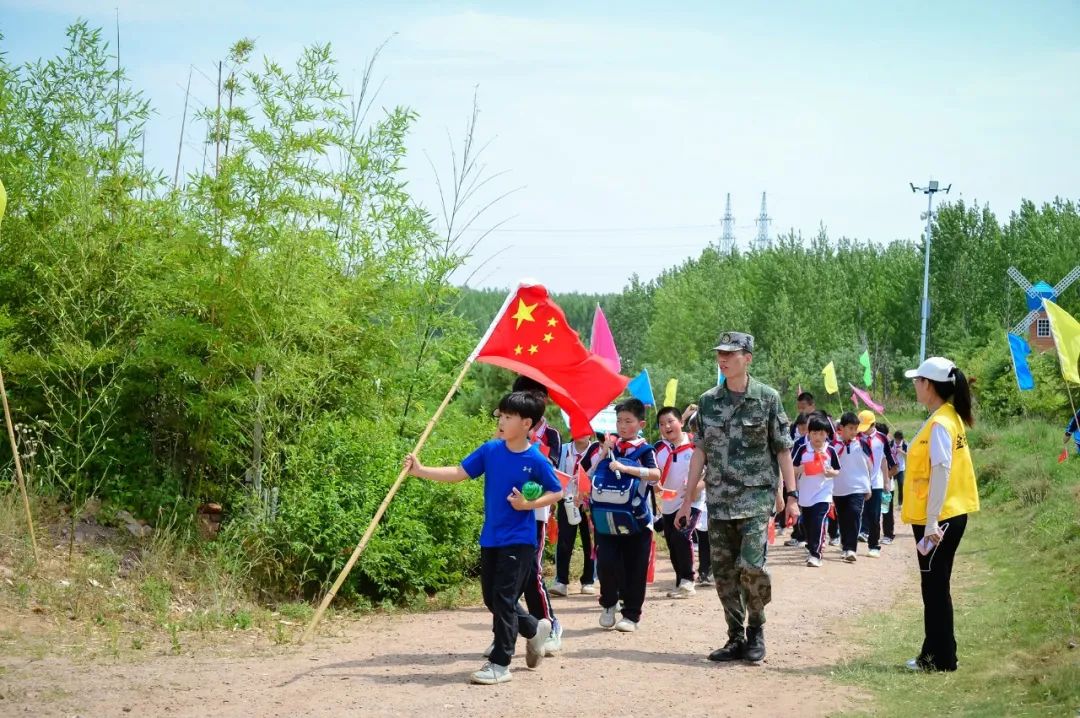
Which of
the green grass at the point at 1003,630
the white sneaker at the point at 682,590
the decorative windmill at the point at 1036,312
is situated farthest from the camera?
the decorative windmill at the point at 1036,312

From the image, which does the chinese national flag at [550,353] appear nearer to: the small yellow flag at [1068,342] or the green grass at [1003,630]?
the green grass at [1003,630]

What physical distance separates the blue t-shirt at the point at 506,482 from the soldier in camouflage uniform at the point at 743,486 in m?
1.21

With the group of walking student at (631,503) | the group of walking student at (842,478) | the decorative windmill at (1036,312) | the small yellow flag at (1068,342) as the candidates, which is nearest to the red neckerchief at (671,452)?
the group of walking student at (631,503)

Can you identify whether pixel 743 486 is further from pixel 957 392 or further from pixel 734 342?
pixel 957 392

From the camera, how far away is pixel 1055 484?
17016 millimetres

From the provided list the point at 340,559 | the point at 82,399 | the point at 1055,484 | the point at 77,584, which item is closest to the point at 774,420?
the point at 340,559

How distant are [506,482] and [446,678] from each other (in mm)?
1154

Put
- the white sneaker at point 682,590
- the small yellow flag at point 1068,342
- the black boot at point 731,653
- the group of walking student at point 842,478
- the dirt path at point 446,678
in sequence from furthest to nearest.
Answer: the small yellow flag at point 1068,342
the group of walking student at point 842,478
the white sneaker at point 682,590
the black boot at point 731,653
the dirt path at point 446,678

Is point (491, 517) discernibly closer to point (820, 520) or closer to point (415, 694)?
point (415, 694)

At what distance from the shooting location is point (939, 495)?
658 cm

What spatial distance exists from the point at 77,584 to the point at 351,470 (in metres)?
2.26

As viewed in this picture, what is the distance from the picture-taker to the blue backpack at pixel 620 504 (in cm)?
816

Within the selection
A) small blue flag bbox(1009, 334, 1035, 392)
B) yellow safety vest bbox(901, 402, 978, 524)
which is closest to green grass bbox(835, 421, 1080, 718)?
yellow safety vest bbox(901, 402, 978, 524)

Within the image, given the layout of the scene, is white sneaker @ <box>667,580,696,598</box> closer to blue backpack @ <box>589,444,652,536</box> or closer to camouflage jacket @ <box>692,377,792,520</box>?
blue backpack @ <box>589,444,652,536</box>
